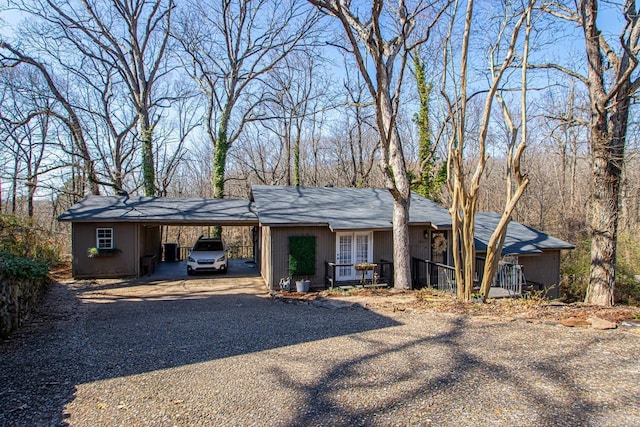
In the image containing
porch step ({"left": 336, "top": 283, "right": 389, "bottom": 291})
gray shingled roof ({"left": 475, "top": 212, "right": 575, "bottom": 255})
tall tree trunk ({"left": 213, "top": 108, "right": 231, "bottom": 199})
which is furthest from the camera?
tall tree trunk ({"left": 213, "top": 108, "right": 231, "bottom": 199})

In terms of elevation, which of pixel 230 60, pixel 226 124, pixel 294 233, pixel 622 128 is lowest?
pixel 294 233

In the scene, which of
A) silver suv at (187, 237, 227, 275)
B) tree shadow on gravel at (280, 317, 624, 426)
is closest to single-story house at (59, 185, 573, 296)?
silver suv at (187, 237, 227, 275)

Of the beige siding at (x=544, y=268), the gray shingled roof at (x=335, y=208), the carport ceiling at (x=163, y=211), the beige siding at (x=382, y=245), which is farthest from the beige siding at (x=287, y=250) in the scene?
the beige siding at (x=544, y=268)

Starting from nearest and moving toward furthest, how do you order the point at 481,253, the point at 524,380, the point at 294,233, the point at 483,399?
the point at 483,399, the point at 524,380, the point at 294,233, the point at 481,253

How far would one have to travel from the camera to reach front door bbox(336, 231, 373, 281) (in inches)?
523

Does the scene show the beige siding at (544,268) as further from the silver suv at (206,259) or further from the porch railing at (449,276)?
the silver suv at (206,259)

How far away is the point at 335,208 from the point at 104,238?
8.71 meters

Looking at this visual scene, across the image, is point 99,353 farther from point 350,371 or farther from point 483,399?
point 483,399

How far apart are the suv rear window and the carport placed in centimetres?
162

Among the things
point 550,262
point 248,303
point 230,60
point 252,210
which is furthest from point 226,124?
point 550,262

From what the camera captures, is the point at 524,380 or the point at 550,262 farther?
the point at 550,262

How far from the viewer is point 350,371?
4.63 m

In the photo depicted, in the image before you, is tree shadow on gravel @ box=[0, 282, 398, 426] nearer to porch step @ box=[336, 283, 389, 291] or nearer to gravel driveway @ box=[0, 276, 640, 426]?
gravel driveway @ box=[0, 276, 640, 426]

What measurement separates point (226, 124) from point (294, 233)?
12191 mm
